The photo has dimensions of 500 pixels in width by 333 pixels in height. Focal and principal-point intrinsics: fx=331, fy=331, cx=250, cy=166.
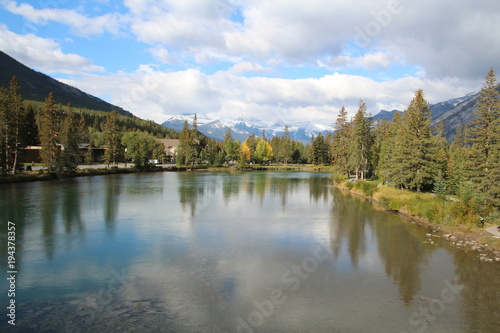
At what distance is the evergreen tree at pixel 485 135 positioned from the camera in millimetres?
30656

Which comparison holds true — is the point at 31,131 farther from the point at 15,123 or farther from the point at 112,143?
the point at 15,123

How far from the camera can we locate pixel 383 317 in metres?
12.8

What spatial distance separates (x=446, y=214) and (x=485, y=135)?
11.5 meters

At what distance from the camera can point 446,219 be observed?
2752cm

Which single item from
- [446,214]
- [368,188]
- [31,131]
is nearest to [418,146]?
[368,188]

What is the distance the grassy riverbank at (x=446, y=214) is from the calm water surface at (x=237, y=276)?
2.03 m

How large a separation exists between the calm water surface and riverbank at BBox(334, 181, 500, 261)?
1305 mm

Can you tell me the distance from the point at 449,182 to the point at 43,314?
4370cm

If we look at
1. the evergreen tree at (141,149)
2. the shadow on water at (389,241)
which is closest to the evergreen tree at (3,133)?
the evergreen tree at (141,149)

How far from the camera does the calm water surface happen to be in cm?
1229

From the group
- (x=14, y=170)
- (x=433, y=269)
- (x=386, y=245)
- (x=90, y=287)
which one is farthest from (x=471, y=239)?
(x=14, y=170)

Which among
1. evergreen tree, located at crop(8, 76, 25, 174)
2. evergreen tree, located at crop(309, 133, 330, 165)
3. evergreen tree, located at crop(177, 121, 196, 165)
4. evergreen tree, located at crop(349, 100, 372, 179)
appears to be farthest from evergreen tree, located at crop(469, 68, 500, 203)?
evergreen tree, located at crop(309, 133, 330, 165)

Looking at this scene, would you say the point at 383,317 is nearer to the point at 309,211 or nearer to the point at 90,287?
the point at 90,287

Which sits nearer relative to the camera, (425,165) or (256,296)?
(256,296)
